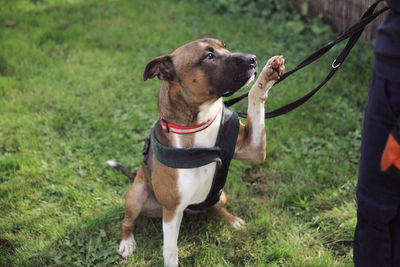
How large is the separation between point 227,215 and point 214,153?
3.18ft

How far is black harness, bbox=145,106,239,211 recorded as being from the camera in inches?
96.9

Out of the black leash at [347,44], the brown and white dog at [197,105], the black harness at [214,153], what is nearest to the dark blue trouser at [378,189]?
the black leash at [347,44]

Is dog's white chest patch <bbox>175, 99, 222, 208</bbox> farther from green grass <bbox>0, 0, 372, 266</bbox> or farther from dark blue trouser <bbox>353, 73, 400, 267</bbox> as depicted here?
dark blue trouser <bbox>353, 73, 400, 267</bbox>

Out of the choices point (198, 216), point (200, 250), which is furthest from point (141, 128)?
point (200, 250)

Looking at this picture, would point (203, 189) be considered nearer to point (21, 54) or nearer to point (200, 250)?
point (200, 250)

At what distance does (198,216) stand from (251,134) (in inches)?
43.8

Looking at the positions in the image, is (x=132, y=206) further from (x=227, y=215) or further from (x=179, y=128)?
(x=179, y=128)

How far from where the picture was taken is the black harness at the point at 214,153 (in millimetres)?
2461

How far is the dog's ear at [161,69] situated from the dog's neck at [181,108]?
69 millimetres

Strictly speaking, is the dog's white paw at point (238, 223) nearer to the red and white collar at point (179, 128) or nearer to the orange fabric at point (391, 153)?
the red and white collar at point (179, 128)

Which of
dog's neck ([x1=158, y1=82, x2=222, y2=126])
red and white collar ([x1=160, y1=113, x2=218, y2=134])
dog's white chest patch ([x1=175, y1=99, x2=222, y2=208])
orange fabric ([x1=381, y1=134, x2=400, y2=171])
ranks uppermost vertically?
orange fabric ([x1=381, y1=134, x2=400, y2=171])

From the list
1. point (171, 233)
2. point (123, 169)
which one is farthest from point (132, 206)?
point (123, 169)

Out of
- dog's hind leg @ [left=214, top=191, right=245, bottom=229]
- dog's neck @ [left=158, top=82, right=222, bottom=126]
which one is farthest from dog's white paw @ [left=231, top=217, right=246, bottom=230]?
dog's neck @ [left=158, top=82, right=222, bottom=126]

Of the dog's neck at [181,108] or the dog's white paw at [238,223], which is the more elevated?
the dog's neck at [181,108]
